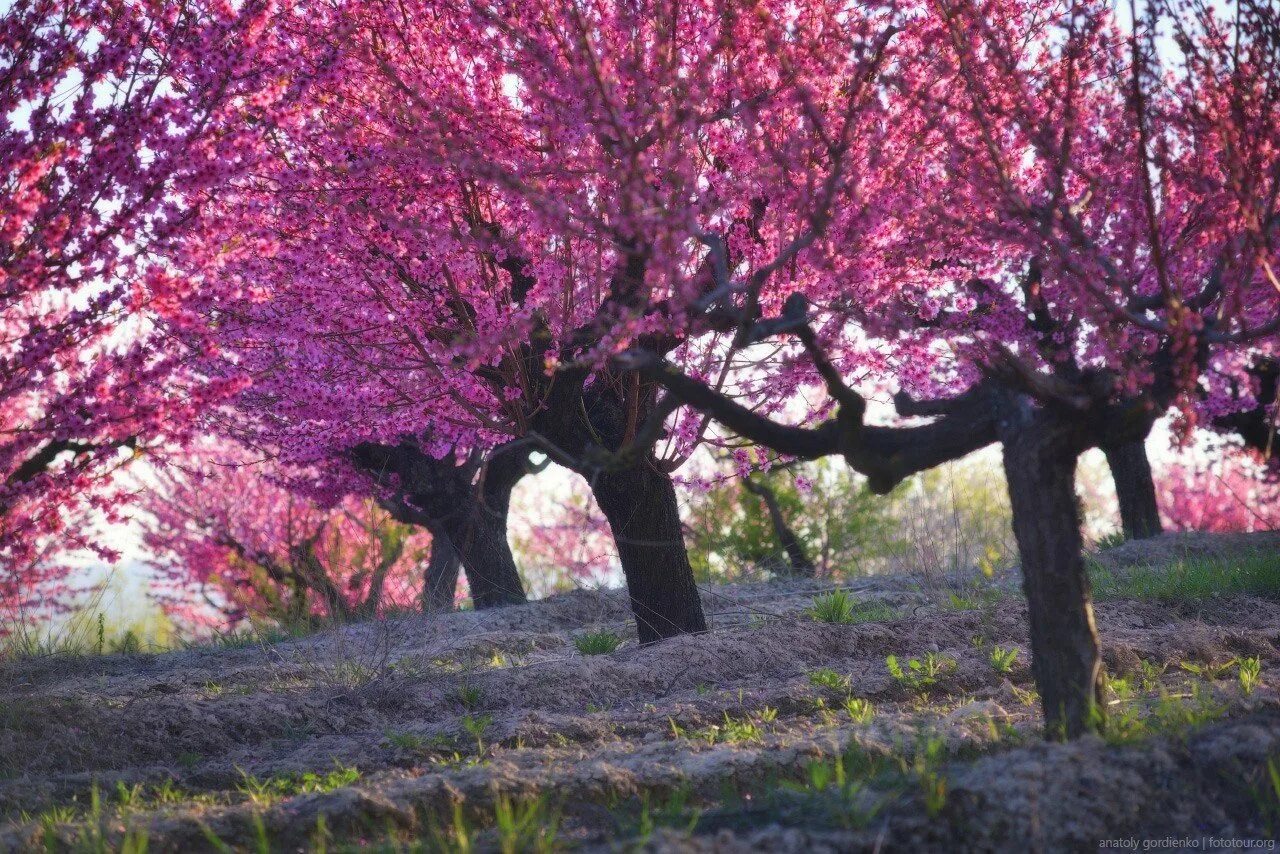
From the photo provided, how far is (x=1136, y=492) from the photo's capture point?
49.1ft

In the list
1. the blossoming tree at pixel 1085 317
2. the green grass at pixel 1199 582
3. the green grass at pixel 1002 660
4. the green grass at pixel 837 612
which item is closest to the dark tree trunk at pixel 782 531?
the green grass at pixel 1199 582

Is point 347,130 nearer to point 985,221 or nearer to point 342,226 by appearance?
point 342,226

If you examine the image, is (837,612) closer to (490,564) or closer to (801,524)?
(490,564)

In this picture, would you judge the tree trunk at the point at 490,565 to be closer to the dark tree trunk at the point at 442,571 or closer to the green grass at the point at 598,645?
the dark tree trunk at the point at 442,571

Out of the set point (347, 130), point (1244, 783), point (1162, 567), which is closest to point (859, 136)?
point (347, 130)

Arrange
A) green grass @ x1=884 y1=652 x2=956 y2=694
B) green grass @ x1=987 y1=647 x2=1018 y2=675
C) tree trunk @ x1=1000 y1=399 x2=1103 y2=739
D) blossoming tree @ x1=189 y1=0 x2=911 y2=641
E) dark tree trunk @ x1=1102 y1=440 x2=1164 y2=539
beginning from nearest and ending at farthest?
tree trunk @ x1=1000 y1=399 x2=1103 y2=739 → blossoming tree @ x1=189 y1=0 x2=911 y2=641 → green grass @ x1=884 y1=652 x2=956 y2=694 → green grass @ x1=987 y1=647 x2=1018 y2=675 → dark tree trunk @ x1=1102 y1=440 x2=1164 y2=539

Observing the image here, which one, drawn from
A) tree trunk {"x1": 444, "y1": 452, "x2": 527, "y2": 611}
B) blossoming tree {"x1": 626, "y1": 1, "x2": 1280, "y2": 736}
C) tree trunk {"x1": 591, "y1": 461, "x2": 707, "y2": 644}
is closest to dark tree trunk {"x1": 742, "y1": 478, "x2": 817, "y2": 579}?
tree trunk {"x1": 444, "y1": 452, "x2": 527, "y2": 611}

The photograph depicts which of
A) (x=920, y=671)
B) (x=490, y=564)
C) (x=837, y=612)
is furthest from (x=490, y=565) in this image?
(x=920, y=671)

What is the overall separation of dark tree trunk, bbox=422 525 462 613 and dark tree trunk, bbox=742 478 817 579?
15.1ft

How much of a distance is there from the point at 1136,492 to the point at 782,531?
5.00 m

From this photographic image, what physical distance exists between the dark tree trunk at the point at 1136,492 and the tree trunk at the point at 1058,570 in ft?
36.2

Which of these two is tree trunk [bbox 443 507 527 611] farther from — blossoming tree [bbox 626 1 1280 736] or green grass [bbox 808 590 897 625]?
blossoming tree [bbox 626 1 1280 736]

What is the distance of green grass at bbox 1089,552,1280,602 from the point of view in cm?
966

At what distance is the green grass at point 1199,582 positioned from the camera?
9656mm
